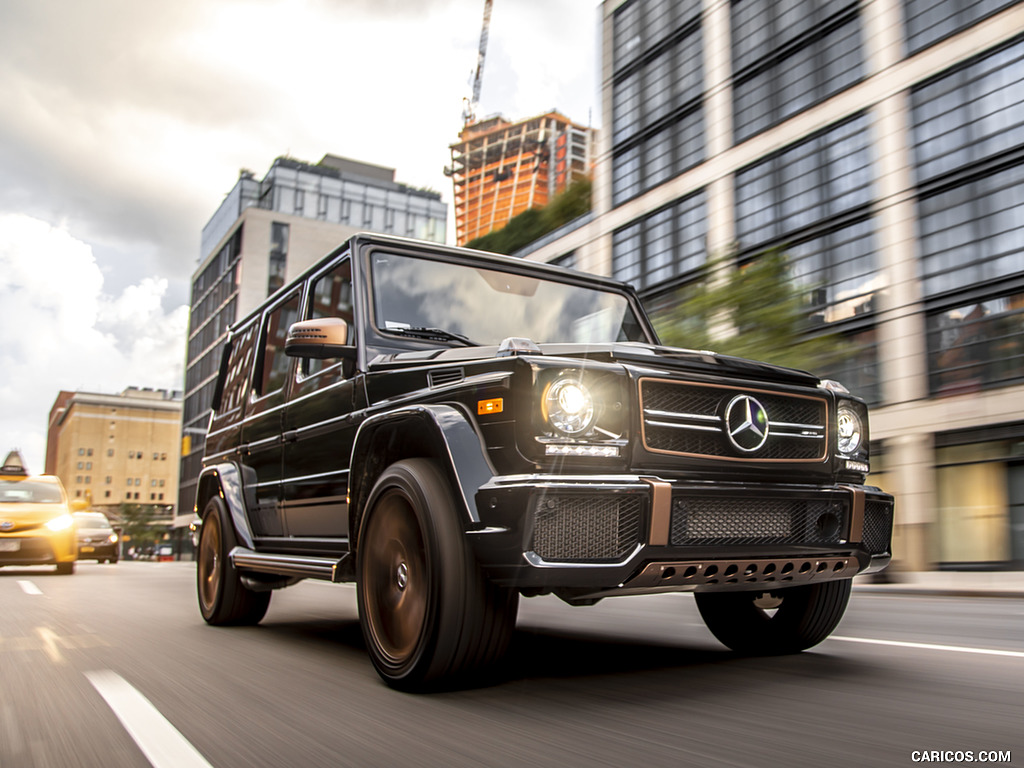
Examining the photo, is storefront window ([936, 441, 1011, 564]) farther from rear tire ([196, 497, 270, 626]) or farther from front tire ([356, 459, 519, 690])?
front tire ([356, 459, 519, 690])

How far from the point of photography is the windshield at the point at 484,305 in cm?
485

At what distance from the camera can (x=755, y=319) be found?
13.3 metres

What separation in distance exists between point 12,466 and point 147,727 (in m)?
14.6

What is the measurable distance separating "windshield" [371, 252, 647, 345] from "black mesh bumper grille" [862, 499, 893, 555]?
6.37ft

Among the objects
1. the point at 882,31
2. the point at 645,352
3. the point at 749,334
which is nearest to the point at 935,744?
the point at 645,352

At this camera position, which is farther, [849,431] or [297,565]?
[297,565]

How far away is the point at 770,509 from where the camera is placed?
3678mm

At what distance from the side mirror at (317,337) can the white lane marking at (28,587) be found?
758 centimetres

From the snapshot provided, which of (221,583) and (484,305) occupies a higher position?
(484,305)

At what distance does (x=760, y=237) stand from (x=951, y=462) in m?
8.18

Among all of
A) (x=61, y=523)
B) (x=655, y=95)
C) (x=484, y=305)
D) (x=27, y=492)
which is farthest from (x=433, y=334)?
(x=655, y=95)

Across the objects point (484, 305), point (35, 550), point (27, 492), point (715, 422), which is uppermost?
point (484, 305)

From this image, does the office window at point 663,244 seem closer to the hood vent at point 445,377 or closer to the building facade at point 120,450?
the hood vent at point 445,377

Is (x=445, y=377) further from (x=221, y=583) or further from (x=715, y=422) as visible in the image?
(x=221, y=583)
